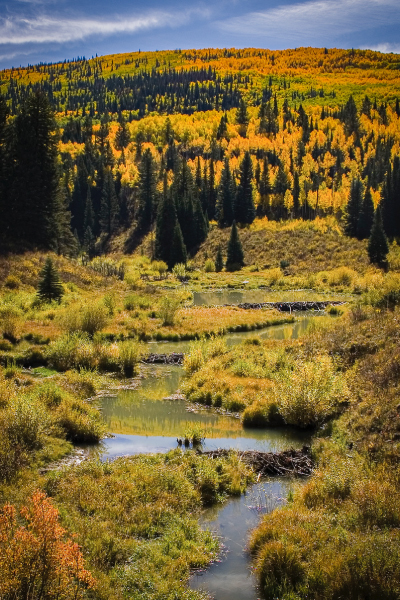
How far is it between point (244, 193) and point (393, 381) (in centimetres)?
9078

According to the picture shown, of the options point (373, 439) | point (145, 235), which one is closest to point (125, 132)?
point (145, 235)

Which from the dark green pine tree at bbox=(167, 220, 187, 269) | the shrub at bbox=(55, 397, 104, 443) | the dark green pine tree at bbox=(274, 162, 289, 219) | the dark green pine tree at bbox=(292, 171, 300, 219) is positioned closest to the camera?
the shrub at bbox=(55, 397, 104, 443)

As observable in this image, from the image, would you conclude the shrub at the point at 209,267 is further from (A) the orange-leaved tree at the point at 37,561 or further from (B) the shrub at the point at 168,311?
(A) the orange-leaved tree at the point at 37,561

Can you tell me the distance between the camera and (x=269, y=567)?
10992 millimetres

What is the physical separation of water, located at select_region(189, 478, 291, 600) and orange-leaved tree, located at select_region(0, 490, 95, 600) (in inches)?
115

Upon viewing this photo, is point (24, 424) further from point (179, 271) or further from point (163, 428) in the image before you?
point (179, 271)

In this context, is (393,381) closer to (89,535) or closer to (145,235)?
(89,535)

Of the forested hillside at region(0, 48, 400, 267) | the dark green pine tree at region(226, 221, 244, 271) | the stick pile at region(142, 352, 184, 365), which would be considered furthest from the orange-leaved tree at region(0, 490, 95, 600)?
the dark green pine tree at region(226, 221, 244, 271)

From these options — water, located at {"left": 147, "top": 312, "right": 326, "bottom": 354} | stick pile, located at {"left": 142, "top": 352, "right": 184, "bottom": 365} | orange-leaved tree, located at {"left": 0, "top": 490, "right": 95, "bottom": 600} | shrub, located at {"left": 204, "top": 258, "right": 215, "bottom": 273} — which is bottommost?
shrub, located at {"left": 204, "top": 258, "right": 215, "bottom": 273}

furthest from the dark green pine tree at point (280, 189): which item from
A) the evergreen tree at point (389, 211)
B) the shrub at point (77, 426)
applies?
the shrub at point (77, 426)

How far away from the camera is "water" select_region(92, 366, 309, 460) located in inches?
739

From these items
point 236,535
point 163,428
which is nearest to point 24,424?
point 163,428

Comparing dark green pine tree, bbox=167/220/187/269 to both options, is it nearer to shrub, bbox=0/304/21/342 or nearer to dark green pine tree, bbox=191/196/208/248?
dark green pine tree, bbox=191/196/208/248

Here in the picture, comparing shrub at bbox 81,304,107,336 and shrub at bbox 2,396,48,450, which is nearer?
shrub at bbox 2,396,48,450
